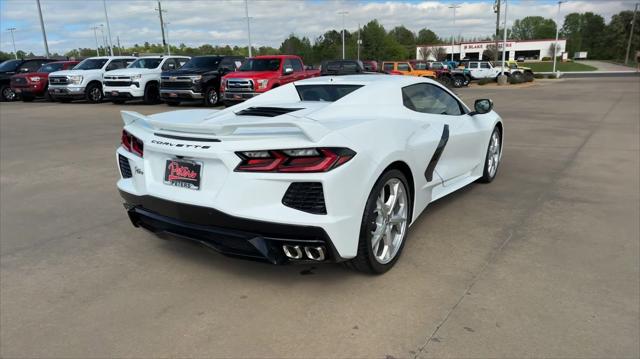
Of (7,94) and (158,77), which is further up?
(158,77)

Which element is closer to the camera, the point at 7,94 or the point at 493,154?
the point at 493,154

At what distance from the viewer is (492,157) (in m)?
6.14

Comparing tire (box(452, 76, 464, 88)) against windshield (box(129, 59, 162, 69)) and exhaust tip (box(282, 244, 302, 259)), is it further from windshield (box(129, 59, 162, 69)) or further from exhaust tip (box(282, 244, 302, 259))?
exhaust tip (box(282, 244, 302, 259))

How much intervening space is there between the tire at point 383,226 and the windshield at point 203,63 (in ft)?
52.4

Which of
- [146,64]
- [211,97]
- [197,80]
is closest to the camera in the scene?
[197,80]

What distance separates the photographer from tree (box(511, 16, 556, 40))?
495ft

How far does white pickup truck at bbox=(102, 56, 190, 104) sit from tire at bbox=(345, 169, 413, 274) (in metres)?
16.9

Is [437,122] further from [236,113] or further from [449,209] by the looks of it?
[236,113]

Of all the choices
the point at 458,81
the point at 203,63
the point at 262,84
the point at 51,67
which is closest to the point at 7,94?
the point at 51,67

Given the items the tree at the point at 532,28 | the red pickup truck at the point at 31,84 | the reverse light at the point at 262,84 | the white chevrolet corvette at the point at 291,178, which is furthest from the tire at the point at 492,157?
the tree at the point at 532,28

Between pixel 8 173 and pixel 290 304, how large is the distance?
6.13 m

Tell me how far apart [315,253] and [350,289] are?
0.57 meters

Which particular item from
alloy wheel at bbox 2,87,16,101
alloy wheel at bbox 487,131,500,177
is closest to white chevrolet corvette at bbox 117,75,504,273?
alloy wheel at bbox 487,131,500,177

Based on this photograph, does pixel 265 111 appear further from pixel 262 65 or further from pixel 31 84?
pixel 31 84
